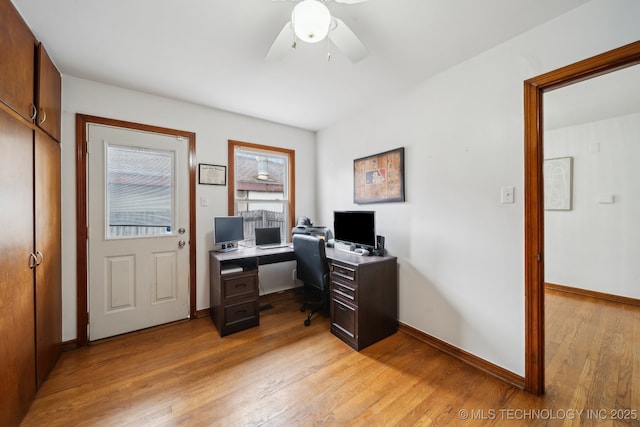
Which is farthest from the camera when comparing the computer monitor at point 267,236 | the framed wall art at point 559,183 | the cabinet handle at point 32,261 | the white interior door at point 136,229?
the framed wall art at point 559,183

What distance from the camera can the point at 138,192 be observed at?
8.09ft

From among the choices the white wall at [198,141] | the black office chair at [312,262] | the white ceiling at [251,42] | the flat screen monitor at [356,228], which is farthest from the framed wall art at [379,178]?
the white wall at [198,141]

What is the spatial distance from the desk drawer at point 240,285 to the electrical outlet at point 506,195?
233 cm

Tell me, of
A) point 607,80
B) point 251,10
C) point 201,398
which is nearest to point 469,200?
point 607,80

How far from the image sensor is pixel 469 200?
1.95 meters

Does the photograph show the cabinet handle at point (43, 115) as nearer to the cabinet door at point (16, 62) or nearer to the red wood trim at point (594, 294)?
the cabinet door at point (16, 62)

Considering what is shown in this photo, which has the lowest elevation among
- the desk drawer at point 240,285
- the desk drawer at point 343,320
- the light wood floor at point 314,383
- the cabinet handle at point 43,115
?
the light wood floor at point 314,383

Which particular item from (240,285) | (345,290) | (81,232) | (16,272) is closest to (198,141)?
(81,232)

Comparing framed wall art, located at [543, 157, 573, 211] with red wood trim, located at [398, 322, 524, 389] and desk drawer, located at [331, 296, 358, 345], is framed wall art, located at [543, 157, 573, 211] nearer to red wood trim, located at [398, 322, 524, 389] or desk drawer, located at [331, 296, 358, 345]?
red wood trim, located at [398, 322, 524, 389]

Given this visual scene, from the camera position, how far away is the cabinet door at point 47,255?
1.62m

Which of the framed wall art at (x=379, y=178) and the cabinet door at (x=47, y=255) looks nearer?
the cabinet door at (x=47, y=255)

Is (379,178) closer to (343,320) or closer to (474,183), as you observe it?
(474,183)

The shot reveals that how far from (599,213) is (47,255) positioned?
6.09 meters

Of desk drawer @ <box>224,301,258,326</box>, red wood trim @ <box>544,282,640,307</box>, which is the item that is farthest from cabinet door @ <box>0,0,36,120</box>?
red wood trim @ <box>544,282,640,307</box>
